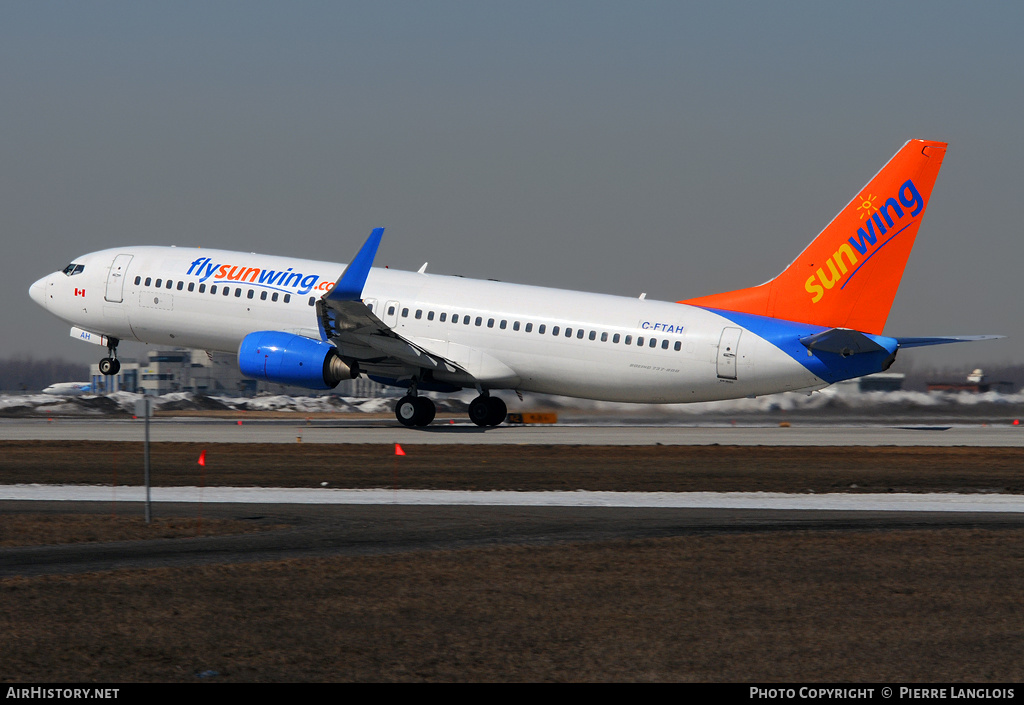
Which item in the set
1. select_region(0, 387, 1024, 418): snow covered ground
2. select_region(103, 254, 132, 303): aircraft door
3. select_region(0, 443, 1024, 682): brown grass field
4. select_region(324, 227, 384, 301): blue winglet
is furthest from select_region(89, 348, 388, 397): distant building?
select_region(0, 443, 1024, 682): brown grass field

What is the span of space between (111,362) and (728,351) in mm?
24101

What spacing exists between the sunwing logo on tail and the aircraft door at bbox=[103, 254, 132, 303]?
25365 millimetres

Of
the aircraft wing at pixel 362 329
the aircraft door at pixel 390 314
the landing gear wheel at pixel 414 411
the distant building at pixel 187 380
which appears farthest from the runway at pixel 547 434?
the distant building at pixel 187 380

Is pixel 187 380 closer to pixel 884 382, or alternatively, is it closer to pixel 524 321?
pixel 884 382

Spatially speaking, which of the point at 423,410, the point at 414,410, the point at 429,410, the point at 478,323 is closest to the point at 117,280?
the point at 414,410

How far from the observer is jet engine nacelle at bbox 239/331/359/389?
37.4 metres

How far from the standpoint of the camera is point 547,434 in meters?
37.3

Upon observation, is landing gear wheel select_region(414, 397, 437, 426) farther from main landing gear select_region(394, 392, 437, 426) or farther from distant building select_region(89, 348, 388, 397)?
distant building select_region(89, 348, 388, 397)

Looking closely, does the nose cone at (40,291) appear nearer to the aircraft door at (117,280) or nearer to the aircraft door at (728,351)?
the aircraft door at (117,280)
